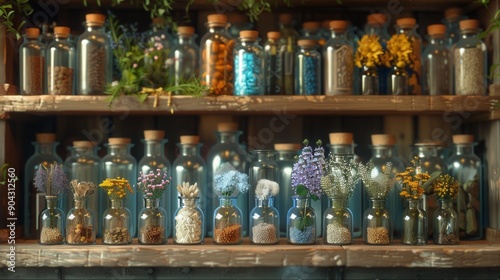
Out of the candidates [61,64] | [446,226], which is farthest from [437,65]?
[61,64]

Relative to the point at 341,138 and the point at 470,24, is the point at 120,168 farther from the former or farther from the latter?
the point at 470,24

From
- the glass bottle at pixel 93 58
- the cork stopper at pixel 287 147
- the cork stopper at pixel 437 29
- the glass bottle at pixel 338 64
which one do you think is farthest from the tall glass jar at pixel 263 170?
the cork stopper at pixel 437 29

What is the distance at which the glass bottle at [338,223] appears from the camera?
6.57 ft

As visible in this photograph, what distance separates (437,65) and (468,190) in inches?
14.2

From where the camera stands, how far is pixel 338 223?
2.01m

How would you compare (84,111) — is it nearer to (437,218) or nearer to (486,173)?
(437,218)

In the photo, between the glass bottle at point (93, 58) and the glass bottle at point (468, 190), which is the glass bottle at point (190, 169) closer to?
the glass bottle at point (93, 58)

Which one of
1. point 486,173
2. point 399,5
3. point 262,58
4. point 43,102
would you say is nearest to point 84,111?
point 43,102

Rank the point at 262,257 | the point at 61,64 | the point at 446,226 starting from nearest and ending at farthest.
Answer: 1. the point at 262,257
2. the point at 446,226
3. the point at 61,64

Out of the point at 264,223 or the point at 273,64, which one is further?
the point at 273,64

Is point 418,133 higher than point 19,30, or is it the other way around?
point 19,30

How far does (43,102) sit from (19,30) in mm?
283

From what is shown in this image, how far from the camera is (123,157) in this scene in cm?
219

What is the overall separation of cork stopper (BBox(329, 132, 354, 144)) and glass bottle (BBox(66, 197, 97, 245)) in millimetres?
692
